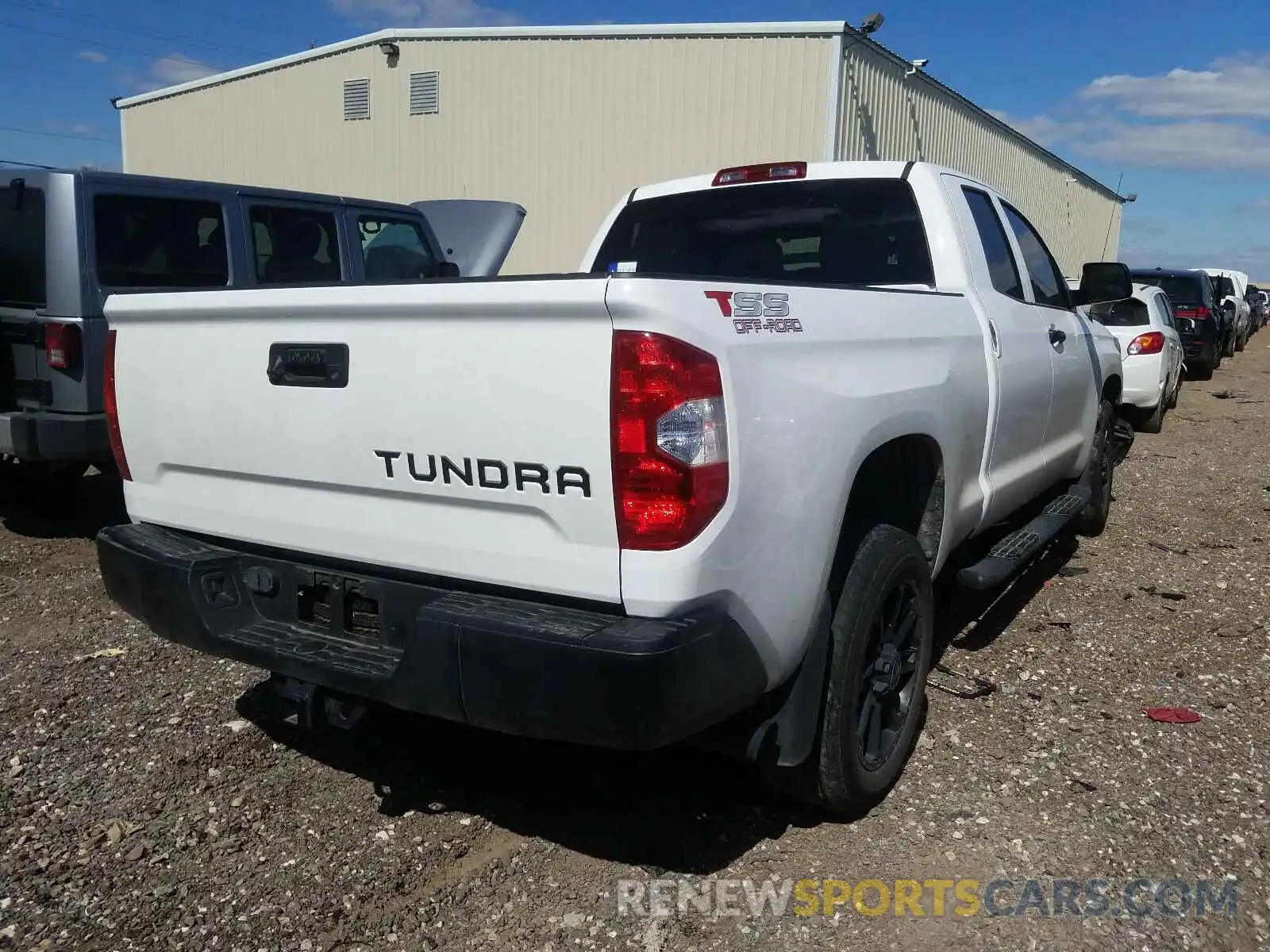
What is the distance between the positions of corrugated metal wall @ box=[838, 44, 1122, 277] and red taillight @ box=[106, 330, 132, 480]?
33.5 feet

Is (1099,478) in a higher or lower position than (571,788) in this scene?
higher

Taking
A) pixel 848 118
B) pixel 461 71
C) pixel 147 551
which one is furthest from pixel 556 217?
pixel 147 551

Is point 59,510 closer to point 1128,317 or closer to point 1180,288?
point 1128,317

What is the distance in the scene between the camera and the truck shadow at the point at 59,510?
20.7 feet

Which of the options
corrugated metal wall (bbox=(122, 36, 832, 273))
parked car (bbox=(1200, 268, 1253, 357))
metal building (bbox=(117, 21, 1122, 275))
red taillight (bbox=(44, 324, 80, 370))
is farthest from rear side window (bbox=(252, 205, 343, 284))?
parked car (bbox=(1200, 268, 1253, 357))

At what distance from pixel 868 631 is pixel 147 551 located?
2.03 meters

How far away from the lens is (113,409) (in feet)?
10.3

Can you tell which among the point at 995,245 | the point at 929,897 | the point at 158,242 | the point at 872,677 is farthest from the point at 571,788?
the point at 158,242

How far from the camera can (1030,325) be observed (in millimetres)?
4340

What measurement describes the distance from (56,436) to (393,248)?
305 centimetres

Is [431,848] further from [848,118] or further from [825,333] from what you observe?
[848,118]

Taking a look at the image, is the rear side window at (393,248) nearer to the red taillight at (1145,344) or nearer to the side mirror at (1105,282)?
the side mirror at (1105,282)

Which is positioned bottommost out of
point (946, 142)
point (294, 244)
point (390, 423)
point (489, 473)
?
point (489, 473)

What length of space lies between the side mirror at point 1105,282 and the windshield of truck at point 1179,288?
1286 cm
